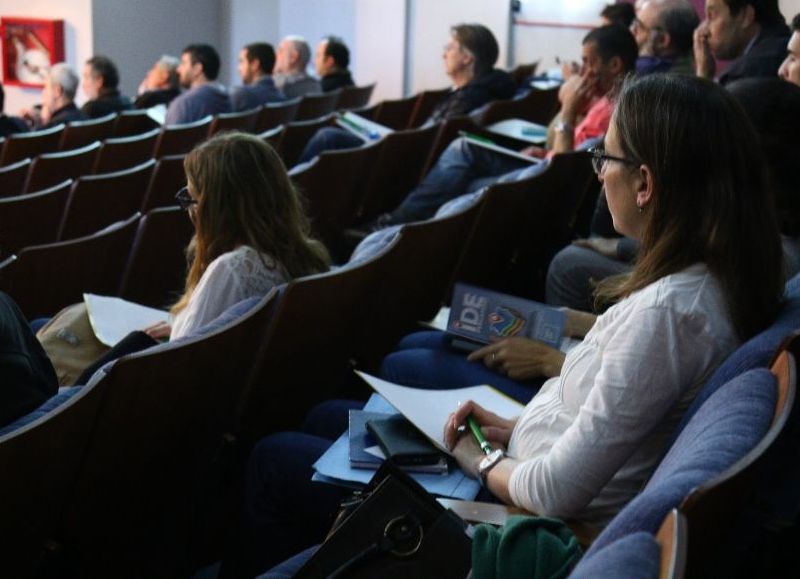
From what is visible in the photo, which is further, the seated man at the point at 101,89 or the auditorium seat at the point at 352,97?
the auditorium seat at the point at 352,97

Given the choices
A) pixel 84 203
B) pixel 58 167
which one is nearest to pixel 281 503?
pixel 84 203

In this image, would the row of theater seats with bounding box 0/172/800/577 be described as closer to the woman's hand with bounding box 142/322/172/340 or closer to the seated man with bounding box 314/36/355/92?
the woman's hand with bounding box 142/322/172/340

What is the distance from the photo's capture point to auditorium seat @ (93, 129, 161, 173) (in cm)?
522

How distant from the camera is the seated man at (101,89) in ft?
24.3

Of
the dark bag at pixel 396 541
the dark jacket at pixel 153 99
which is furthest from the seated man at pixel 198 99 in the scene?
the dark bag at pixel 396 541

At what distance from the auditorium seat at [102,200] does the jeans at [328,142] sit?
3.32 feet

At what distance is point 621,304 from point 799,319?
26 centimetres

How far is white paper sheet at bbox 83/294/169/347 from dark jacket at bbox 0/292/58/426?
594 mm

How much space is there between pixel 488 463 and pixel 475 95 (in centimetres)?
454

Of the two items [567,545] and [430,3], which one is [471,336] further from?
[430,3]

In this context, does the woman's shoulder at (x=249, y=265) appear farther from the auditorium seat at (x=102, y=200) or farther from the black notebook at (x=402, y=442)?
the auditorium seat at (x=102, y=200)

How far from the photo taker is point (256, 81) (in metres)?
8.12

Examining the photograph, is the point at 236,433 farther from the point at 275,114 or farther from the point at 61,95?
the point at 61,95

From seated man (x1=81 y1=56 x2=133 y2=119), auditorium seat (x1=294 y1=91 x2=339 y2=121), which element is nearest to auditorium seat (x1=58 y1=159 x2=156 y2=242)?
auditorium seat (x1=294 y1=91 x2=339 y2=121)
